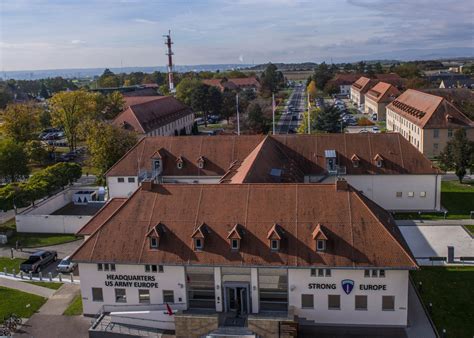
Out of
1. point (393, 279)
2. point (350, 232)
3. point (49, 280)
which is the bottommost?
point (49, 280)

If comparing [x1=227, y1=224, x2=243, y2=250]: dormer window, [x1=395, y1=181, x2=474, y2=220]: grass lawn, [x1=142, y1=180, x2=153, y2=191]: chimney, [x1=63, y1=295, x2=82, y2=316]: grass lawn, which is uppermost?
[x1=142, y1=180, x2=153, y2=191]: chimney

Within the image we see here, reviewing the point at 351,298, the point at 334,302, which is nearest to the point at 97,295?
the point at 334,302

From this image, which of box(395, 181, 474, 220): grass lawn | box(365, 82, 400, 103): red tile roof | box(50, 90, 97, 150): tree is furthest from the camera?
box(365, 82, 400, 103): red tile roof

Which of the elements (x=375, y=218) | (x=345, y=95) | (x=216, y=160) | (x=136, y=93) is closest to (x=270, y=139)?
(x=216, y=160)

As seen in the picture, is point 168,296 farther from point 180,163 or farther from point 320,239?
point 180,163

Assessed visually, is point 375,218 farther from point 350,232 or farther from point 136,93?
point 136,93

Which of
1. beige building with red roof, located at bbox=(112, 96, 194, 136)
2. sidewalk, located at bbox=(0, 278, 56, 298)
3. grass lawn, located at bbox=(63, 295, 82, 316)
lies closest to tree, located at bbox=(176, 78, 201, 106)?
beige building with red roof, located at bbox=(112, 96, 194, 136)

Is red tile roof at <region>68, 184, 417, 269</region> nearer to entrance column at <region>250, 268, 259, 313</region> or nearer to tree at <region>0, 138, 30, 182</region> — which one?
entrance column at <region>250, 268, 259, 313</region>
